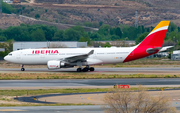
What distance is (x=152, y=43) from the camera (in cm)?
4850

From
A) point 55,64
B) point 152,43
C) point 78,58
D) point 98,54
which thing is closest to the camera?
point 55,64

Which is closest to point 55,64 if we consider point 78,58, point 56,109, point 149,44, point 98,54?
point 78,58

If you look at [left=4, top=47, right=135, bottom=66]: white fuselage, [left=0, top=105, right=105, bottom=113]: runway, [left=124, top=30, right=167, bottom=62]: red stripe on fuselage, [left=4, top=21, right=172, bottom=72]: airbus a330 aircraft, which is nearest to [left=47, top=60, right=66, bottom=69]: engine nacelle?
[left=4, top=21, right=172, bottom=72]: airbus a330 aircraft

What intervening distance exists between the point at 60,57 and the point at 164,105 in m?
33.8

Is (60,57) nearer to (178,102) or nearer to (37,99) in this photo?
(37,99)

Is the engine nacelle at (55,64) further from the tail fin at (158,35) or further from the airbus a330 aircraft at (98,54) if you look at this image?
the tail fin at (158,35)

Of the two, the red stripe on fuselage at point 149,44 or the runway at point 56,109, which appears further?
the red stripe on fuselage at point 149,44

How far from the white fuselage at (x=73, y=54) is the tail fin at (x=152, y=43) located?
0.83 meters

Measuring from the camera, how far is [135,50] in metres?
48.7

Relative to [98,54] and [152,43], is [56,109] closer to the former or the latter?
[98,54]

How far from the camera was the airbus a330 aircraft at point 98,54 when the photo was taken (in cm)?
4794

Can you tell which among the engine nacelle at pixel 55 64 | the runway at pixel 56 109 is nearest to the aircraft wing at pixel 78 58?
the engine nacelle at pixel 55 64

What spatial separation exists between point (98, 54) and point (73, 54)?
13.0 ft

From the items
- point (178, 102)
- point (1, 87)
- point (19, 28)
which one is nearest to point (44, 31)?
point (19, 28)
